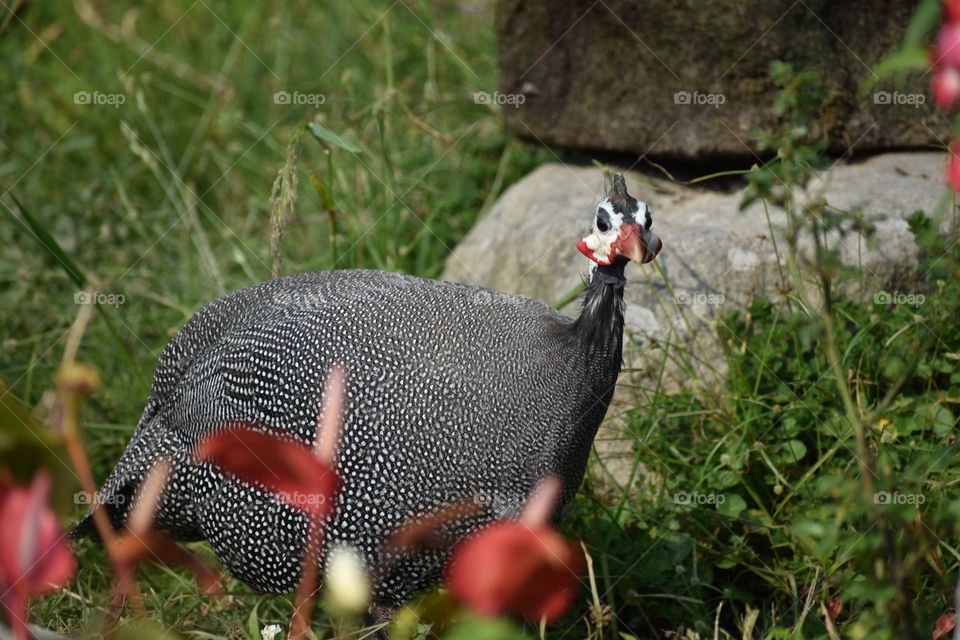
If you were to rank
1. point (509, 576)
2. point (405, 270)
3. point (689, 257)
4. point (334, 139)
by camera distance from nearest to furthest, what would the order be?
1. point (509, 576)
2. point (334, 139)
3. point (689, 257)
4. point (405, 270)

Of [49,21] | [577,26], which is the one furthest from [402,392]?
[49,21]

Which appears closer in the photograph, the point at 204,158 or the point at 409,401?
the point at 409,401

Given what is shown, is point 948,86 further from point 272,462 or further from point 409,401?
point 409,401

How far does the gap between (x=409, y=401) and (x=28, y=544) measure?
1501mm

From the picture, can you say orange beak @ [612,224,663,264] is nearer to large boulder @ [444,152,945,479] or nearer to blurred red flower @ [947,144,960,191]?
large boulder @ [444,152,945,479]

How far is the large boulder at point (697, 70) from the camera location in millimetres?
3572

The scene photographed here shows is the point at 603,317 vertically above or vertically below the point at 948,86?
below

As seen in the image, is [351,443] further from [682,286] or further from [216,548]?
[682,286]

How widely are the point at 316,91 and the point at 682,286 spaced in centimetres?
240

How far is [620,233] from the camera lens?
2.49 meters

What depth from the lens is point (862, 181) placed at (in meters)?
3.63

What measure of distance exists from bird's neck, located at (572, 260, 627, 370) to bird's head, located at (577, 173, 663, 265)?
4 centimetres

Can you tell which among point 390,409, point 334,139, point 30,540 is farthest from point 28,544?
point 334,139

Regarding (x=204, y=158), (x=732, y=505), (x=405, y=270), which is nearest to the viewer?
(x=732, y=505)
